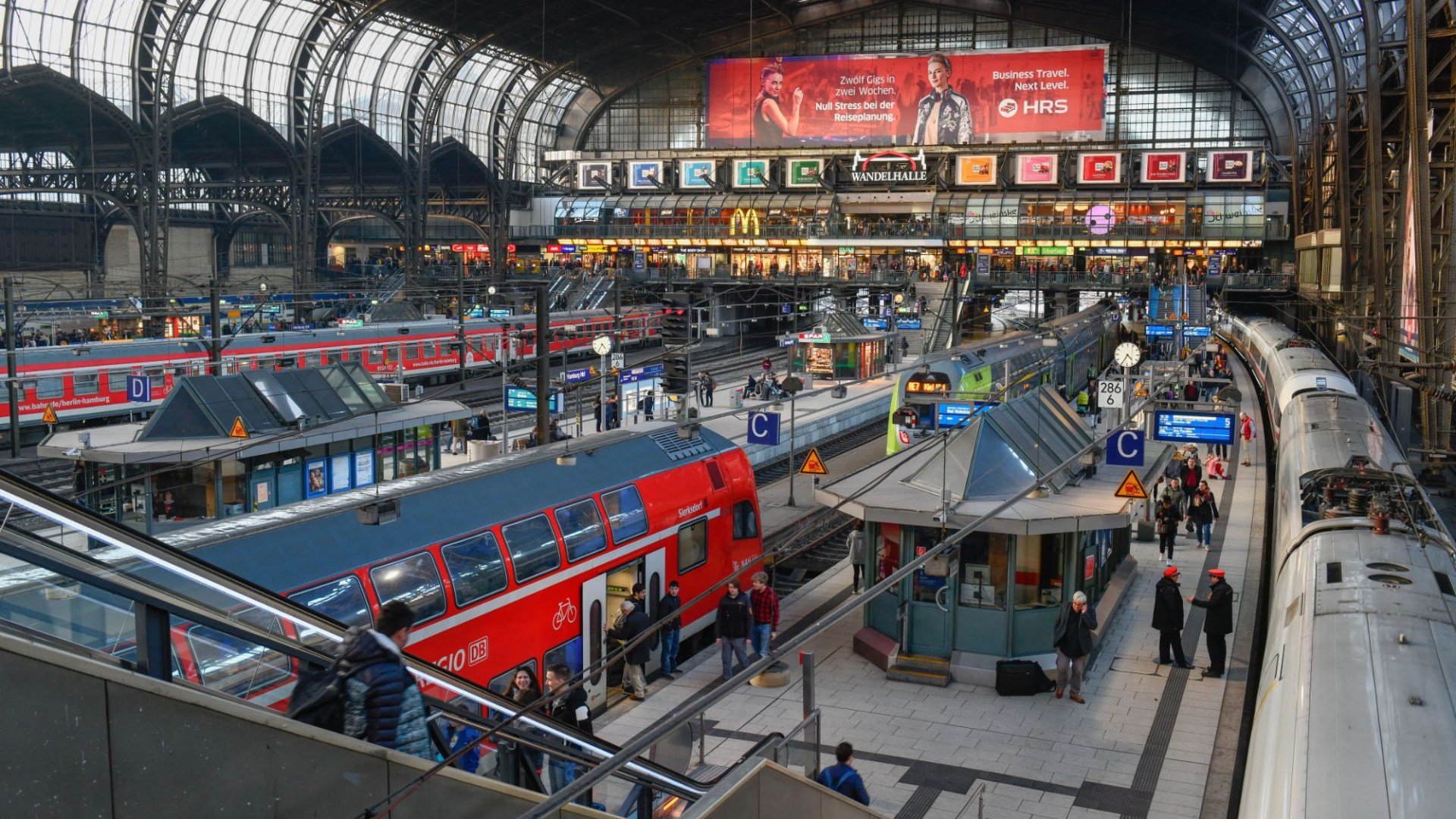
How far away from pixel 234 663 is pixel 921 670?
39.5ft

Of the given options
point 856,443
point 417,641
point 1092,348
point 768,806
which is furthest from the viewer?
point 1092,348

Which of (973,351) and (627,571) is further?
(973,351)

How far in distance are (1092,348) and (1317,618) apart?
118ft

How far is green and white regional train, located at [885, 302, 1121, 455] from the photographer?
2541 cm

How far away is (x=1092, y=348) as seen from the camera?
44.8 m

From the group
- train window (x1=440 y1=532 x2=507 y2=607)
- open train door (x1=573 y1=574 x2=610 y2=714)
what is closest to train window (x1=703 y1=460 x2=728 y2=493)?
open train door (x1=573 y1=574 x2=610 y2=714)

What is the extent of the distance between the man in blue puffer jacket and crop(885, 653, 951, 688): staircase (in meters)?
11.0

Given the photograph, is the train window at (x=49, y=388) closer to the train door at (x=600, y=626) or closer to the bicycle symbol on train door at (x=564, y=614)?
the train door at (x=600, y=626)

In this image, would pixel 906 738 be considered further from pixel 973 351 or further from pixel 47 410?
pixel 47 410

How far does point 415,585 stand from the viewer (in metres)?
11.7

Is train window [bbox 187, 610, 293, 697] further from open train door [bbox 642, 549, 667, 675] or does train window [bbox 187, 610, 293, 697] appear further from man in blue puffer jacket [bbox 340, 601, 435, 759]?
open train door [bbox 642, 549, 667, 675]

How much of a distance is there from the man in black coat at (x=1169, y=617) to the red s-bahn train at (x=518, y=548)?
5657 mm

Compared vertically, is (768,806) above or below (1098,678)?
above

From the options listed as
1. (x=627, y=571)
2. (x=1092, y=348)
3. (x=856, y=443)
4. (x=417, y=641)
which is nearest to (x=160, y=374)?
(x=856, y=443)
